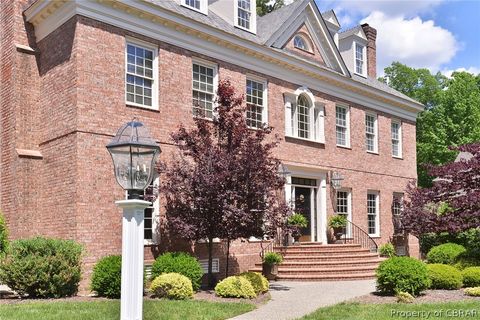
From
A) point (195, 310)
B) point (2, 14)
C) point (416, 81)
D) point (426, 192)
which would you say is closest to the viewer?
point (195, 310)

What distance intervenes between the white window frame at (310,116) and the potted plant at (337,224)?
297 centimetres

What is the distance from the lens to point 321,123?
20.9 meters

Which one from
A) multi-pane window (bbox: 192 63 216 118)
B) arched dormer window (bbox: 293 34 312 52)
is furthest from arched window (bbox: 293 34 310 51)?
multi-pane window (bbox: 192 63 216 118)

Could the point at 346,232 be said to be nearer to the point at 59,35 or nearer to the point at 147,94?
the point at 147,94

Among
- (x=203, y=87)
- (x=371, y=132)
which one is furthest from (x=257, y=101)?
(x=371, y=132)

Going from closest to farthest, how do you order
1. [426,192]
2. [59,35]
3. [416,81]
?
[59,35]
[426,192]
[416,81]

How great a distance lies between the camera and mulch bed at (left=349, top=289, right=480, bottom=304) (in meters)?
11.9

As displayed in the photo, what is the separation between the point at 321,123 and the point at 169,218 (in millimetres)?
9149

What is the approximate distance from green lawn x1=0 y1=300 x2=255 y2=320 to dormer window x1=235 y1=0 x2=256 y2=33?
37.4 feet

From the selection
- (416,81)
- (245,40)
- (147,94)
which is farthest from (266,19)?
(416,81)

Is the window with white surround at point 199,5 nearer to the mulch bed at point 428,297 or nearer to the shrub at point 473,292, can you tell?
the mulch bed at point 428,297

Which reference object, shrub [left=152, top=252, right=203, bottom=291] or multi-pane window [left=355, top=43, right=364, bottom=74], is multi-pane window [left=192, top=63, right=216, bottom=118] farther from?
multi-pane window [left=355, top=43, right=364, bottom=74]

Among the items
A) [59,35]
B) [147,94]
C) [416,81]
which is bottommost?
[147,94]

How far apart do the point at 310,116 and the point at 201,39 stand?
5.97 metres
